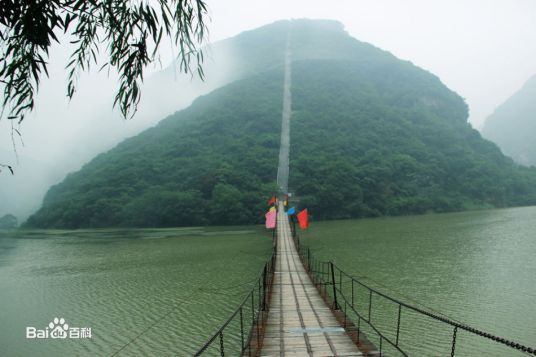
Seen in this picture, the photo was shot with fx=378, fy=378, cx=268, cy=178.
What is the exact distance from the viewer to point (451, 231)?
97.7 ft

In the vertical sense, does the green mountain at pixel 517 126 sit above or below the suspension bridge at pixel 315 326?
above

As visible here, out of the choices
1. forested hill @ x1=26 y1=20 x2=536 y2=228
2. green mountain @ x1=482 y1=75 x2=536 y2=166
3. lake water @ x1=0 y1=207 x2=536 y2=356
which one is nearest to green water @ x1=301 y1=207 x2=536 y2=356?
lake water @ x1=0 y1=207 x2=536 y2=356

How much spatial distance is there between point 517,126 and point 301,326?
180 meters

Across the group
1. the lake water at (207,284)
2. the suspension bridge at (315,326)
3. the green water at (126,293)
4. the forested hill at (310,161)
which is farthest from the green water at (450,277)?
the forested hill at (310,161)

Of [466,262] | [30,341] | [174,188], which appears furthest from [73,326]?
[174,188]

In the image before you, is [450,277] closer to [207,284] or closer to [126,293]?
[207,284]

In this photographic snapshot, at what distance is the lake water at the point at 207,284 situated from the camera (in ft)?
35.1

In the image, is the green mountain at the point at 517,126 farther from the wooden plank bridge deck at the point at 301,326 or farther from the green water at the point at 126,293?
the wooden plank bridge deck at the point at 301,326

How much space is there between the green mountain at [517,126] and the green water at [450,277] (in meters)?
122

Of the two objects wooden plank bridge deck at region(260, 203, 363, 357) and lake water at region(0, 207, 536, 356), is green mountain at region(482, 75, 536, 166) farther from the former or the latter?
wooden plank bridge deck at region(260, 203, 363, 357)

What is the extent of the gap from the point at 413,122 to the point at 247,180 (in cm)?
4096

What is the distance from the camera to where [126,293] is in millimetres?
15703

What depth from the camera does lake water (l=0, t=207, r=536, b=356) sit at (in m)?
10.7

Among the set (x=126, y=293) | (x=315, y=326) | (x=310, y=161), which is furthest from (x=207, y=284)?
(x=310, y=161)
